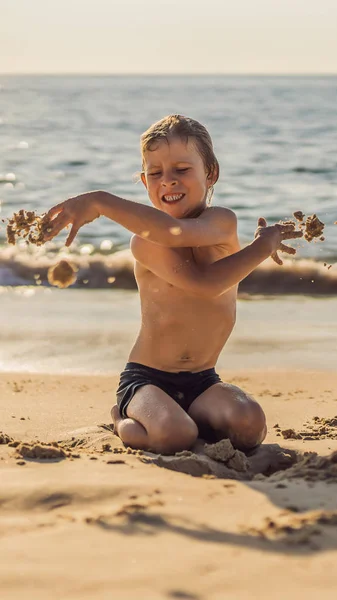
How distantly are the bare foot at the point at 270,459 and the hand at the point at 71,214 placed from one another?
42.4 inches

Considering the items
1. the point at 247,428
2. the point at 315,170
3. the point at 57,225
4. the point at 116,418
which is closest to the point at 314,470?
the point at 247,428

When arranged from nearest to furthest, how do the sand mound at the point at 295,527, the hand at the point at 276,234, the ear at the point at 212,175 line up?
the sand mound at the point at 295,527 < the hand at the point at 276,234 < the ear at the point at 212,175

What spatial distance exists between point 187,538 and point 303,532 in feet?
0.97

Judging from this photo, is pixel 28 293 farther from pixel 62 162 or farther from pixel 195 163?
pixel 62 162

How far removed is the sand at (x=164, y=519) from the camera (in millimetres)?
1889

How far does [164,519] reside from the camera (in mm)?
2266

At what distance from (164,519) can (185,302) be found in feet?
4.57

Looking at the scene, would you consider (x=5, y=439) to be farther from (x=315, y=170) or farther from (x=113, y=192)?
(x=315, y=170)

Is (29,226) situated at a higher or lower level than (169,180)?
lower

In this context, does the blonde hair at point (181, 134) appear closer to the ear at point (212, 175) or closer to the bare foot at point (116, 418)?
the ear at point (212, 175)

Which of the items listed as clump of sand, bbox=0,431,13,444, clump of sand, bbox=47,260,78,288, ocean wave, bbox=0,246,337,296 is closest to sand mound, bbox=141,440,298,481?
clump of sand, bbox=0,431,13,444

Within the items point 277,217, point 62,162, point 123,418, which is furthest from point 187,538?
point 62,162

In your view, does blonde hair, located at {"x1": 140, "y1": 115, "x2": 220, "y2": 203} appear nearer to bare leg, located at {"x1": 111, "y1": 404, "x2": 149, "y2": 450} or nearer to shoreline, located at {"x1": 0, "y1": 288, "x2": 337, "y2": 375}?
bare leg, located at {"x1": 111, "y1": 404, "x2": 149, "y2": 450}

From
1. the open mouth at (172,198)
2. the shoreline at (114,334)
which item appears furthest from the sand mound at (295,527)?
the shoreline at (114,334)
